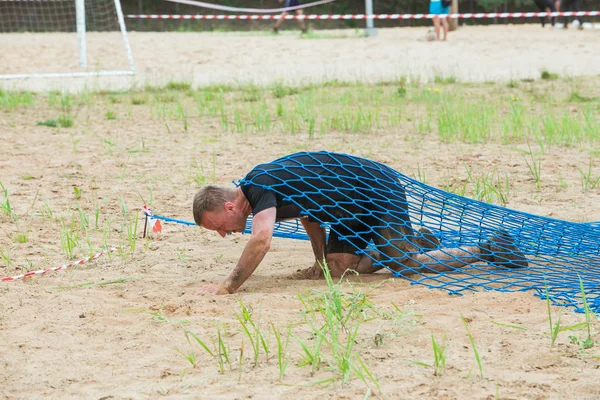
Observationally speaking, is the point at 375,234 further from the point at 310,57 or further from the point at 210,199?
the point at 310,57

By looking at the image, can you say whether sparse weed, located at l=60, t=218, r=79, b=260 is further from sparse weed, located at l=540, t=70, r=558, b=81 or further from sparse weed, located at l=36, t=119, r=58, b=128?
sparse weed, located at l=540, t=70, r=558, b=81

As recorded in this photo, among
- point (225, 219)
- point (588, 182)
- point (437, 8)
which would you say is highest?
point (437, 8)

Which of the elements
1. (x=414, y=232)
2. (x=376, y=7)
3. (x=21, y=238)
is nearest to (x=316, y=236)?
(x=414, y=232)

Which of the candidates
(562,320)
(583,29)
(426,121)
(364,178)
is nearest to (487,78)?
(426,121)

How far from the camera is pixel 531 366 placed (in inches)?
119

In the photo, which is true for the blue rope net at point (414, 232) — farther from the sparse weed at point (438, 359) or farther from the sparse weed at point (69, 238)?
the sparse weed at point (69, 238)

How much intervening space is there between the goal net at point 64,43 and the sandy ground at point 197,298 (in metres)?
5.22

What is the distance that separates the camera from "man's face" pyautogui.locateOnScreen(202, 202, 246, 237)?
4.10 m

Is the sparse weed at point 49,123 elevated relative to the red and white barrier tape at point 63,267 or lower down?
elevated

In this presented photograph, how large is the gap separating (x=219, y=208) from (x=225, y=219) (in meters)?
0.07

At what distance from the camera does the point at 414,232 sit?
464cm

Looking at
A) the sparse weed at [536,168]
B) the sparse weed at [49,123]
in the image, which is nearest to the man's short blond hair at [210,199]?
the sparse weed at [536,168]

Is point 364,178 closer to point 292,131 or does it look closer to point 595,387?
point 595,387

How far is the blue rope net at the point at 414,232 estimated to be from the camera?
4.23 meters
